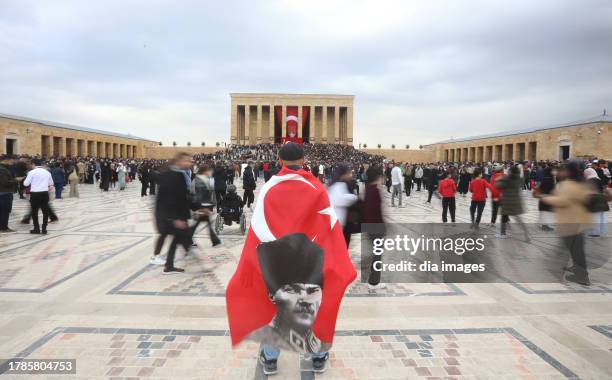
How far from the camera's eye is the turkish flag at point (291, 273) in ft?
8.59

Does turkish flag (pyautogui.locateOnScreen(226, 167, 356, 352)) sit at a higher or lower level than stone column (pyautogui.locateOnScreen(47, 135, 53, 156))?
lower

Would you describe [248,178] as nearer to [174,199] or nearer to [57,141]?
[174,199]

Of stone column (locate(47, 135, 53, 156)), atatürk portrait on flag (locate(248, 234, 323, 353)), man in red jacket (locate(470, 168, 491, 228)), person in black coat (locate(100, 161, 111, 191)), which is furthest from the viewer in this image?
stone column (locate(47, 135, 53, 156))

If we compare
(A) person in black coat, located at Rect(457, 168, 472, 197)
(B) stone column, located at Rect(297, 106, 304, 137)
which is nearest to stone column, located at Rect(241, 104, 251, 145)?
(B) stone column, located at Rect(297, 106, 304, 137)

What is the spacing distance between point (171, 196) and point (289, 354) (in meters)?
2.79

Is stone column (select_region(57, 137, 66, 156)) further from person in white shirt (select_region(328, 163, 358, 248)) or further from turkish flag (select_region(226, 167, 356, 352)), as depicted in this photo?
turkish flag (select_region(226, 167, 356, 352))

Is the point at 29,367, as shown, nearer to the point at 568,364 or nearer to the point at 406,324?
the point at 406,324

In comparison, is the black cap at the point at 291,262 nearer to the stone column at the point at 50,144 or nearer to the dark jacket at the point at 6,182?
the dark jacket at the point at 6,182

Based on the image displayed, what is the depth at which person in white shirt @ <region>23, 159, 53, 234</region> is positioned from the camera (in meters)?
7.74

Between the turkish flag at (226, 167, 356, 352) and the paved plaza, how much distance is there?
0.37m

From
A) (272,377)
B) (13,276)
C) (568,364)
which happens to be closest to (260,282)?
(272,377)

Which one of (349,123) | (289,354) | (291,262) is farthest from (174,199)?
(349,123)

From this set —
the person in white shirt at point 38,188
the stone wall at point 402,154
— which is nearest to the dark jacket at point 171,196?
the person in white shirt at point 38,188

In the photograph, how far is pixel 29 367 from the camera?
110 inches
